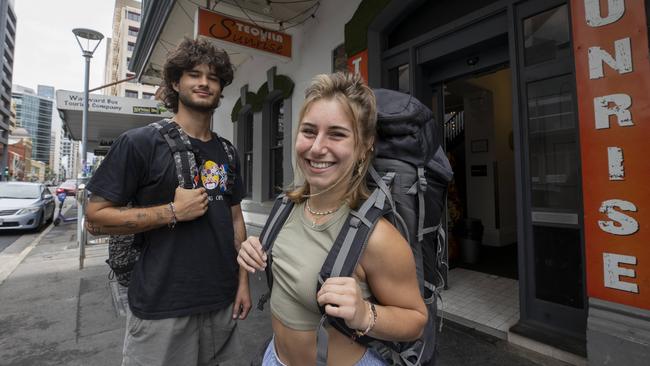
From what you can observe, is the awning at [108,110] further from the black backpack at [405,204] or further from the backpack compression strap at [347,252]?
the backpack compression strap at [347,252]

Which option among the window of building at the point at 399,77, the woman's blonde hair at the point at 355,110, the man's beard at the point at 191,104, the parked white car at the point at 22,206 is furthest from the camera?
the parked white car at the point at 22,206

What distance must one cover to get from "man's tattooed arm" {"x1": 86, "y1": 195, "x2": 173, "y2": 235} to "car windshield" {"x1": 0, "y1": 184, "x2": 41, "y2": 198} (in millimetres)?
11820

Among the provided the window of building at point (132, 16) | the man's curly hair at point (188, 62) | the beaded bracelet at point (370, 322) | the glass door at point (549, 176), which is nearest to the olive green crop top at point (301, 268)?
the beaded bracelet at point (370, 322)

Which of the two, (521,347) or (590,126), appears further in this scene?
(521,347)

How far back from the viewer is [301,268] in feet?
3.74

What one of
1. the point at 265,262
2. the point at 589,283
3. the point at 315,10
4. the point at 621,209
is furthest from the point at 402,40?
the point at 265,262

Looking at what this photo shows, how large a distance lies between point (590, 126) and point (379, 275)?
8.08 ft

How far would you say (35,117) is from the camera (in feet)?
364

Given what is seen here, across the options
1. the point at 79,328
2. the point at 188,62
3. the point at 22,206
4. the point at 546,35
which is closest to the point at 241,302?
the point at 188,62

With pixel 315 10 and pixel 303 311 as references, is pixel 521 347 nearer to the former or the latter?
pixel 303 311

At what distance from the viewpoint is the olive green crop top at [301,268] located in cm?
111

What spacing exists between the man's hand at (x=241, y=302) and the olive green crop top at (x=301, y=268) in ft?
1.88

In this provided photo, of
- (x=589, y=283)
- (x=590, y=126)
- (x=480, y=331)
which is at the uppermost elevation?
(x=590, y=126)

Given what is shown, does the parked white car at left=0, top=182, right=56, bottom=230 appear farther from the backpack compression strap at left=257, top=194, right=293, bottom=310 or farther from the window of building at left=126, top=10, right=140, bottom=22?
the window of building at left=126, top=10, right=140, bottom=22
